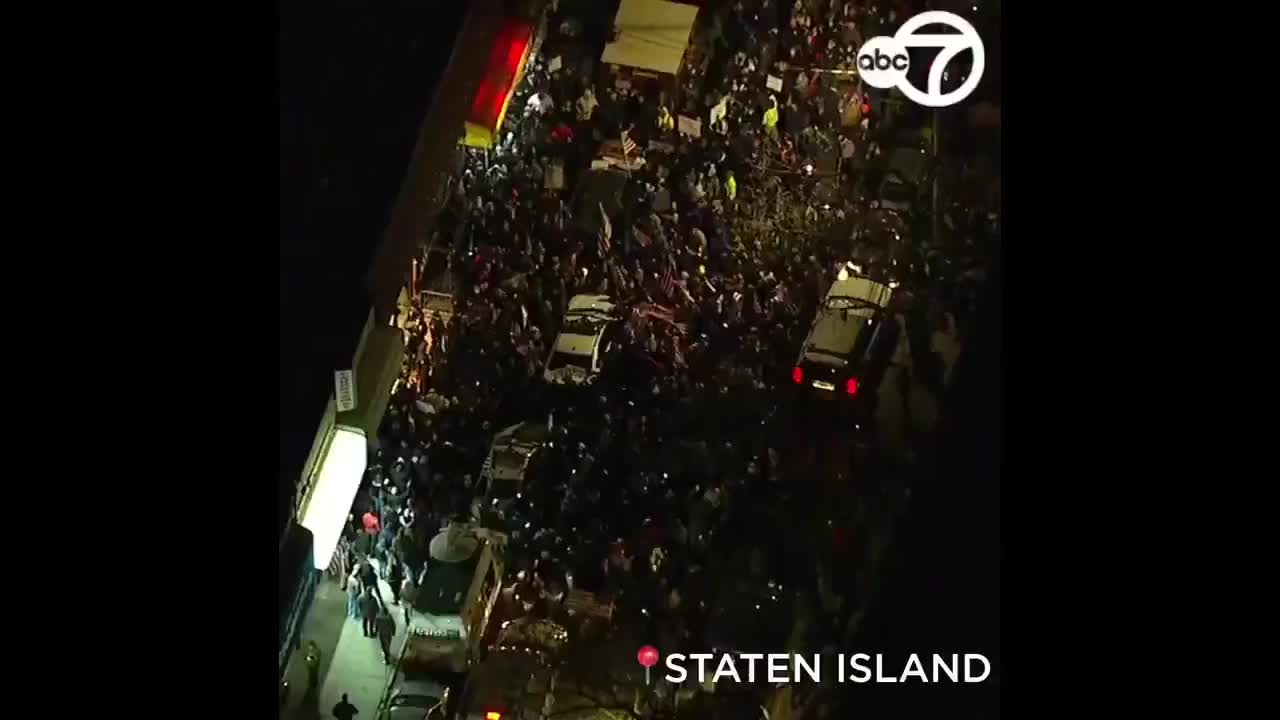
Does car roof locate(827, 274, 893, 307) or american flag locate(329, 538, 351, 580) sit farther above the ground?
car roof locate(827, 274, 893, 307)

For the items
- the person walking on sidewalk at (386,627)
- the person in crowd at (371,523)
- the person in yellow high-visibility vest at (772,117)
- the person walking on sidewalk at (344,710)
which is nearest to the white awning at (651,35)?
the person in yellow high-visibility vest at (772,117)

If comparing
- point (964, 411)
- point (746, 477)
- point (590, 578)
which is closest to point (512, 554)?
point (590, 578)

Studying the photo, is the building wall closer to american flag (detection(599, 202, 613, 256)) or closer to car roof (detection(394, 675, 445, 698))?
american flag (detection(599, 202, 613, 256))

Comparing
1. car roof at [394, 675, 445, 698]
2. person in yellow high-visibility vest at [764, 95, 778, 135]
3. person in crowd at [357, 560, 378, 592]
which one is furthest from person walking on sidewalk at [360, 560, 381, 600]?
person in yellow high-visibility vest at [764, 95, 778, 135]

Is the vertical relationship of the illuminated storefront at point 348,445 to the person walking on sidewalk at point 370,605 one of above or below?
above

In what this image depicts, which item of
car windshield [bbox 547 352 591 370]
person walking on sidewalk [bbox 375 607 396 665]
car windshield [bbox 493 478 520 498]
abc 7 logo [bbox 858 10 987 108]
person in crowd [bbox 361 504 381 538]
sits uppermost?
abc 7 logo [bbox 858 10 987 108]

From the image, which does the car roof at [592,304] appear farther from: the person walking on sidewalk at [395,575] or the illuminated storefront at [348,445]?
the person walking on sidewalk at [395,575]

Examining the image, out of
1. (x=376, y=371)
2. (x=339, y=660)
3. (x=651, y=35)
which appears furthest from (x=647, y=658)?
(x=651, y=35)
